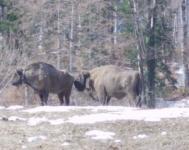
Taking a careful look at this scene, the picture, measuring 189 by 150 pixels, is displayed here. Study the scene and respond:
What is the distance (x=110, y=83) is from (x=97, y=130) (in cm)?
1094

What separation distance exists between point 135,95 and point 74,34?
455 inches

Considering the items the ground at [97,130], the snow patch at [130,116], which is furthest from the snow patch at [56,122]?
the snow patch at [130,116]

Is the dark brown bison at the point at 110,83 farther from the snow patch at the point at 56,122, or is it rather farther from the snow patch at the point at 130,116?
the snow patch at the point at 56,122

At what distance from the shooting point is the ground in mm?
11180

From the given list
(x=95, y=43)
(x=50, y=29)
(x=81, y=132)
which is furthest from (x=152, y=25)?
(x=81, y=132)

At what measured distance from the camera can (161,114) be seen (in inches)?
519

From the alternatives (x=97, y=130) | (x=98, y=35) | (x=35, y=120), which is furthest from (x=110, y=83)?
(x=98, y=35)

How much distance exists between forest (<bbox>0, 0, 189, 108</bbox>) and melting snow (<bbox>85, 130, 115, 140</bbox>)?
55.2 feet

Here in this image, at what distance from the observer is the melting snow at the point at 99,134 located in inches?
456

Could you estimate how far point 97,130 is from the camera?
12.1 m

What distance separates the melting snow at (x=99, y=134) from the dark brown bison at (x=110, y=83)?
10.9 meters

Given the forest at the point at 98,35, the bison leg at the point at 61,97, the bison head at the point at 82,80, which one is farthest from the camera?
the forest at the point at 98,35

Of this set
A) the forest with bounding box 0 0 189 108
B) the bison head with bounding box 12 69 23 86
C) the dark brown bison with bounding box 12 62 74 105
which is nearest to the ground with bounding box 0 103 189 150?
the dark brown bison with bounding box 12 62 74 105

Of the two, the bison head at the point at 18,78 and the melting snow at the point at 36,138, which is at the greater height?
the bison head at the point at 18,78
